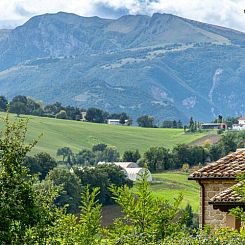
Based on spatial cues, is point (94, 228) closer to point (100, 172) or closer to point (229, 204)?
point (229, 204)

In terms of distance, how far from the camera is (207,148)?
151 m

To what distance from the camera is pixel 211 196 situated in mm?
21391

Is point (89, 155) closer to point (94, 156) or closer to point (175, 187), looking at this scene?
point (94, 156)

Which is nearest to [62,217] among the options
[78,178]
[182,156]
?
[78,178]

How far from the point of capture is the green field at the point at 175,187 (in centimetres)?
11152

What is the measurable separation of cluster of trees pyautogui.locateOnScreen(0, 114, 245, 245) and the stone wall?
A: 3899 millimetres

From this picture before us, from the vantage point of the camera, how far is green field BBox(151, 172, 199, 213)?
11152 centimetres

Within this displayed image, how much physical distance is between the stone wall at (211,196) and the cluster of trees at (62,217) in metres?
3.90

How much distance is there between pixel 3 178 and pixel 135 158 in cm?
15447

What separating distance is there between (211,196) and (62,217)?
22.1ft

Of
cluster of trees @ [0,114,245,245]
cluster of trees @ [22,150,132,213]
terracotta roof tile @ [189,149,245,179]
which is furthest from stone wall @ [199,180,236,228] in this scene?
cluster of trees @ [22,150,132,213]

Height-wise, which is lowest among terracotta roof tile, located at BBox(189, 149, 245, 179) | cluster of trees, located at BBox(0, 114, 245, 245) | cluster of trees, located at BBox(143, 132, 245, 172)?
cluster of trees, located at BBox(0, 114, 245, 245)

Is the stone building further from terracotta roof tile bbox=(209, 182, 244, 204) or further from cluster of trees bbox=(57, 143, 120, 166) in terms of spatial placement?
cluster of trees bbox=(57, 143, 120, 166)

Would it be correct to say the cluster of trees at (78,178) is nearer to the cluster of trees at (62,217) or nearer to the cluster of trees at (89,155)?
the cluster of trees at (89,155)
